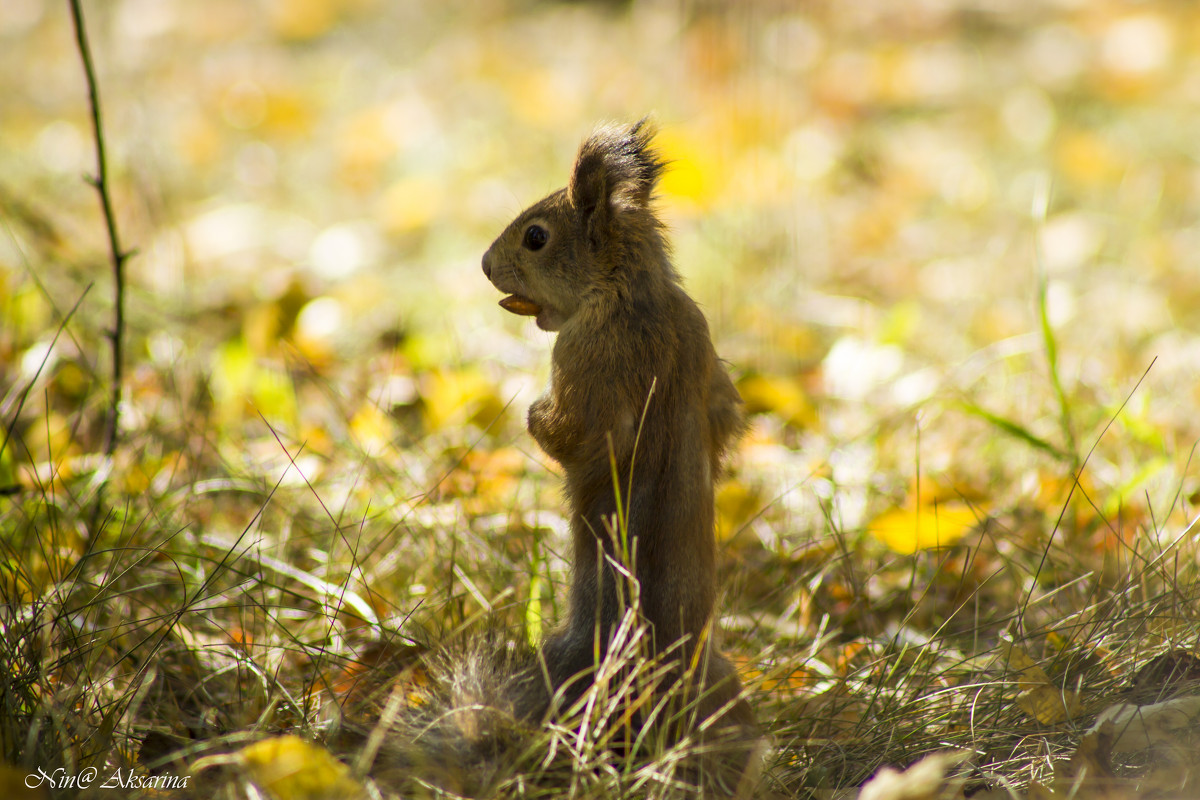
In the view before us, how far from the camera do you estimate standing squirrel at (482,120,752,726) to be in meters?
1.78

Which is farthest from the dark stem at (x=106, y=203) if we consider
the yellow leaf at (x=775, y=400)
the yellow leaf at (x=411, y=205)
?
the yellow leaf at (x=411, y=205)

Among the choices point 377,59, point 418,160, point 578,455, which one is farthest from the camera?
point 377,59

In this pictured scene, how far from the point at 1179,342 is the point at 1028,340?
0.55 metres

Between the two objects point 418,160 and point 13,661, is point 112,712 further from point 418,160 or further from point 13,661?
point 418,160

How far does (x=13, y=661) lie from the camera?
1623 millimetres

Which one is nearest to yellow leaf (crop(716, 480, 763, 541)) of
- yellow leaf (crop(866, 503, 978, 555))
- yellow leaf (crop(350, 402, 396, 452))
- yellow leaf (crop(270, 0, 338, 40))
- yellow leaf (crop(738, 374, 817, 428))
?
yellow leaf (crop(866, 503, 978, 555))

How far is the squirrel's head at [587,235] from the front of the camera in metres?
2.02

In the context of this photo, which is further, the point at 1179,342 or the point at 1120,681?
the point at 1179,342

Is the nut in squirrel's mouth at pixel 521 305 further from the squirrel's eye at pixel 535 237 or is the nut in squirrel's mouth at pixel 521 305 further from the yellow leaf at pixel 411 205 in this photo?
the yellow leaf at pixel 411 205

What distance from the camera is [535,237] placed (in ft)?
7.00

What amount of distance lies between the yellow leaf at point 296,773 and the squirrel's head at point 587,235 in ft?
3.34

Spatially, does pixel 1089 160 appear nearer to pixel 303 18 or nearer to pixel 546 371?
pixel 546 371

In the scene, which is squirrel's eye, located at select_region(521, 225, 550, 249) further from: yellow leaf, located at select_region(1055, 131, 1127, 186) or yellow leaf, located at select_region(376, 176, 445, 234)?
yellow leaf, located at select_region(1055, 131, 1127, 186)

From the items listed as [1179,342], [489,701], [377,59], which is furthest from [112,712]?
[377,59]
